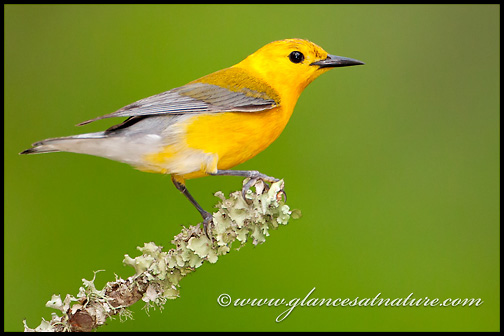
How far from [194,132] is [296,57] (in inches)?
42.3

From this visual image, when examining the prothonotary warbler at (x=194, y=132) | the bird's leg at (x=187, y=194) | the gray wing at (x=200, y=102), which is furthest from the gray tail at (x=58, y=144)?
the bird's leg at (x=187, y=194)

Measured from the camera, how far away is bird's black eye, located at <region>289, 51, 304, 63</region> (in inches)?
193

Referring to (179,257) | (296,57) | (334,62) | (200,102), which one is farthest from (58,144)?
(334,62)

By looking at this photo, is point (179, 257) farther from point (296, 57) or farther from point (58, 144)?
point (296, 57)

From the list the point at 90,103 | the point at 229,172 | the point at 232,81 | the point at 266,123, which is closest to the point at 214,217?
the point at 229,172

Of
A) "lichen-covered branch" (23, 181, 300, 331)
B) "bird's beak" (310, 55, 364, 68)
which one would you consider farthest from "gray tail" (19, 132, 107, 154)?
"bird's beak" (310, 55, 364, 68)

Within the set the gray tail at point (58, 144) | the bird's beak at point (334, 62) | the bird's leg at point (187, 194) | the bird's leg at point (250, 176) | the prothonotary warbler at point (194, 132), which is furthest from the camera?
the bird's beak at point (334, 62)

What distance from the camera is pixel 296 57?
194 inches

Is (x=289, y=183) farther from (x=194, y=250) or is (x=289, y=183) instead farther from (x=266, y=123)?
(x=194, y=250)

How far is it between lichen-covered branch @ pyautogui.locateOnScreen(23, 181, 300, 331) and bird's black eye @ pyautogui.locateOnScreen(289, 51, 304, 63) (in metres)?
1.44

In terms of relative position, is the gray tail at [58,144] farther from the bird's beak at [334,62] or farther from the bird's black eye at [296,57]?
the bird's beak at [334,62]

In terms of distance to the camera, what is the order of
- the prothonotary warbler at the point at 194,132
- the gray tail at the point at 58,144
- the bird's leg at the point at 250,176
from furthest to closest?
the prothonotary warbler at the point at 194,132
the gray tail at the point at 58,144
the bird's leg at the point at 250,176

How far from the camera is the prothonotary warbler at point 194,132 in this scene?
14.1ft

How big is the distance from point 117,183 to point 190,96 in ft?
4.15
